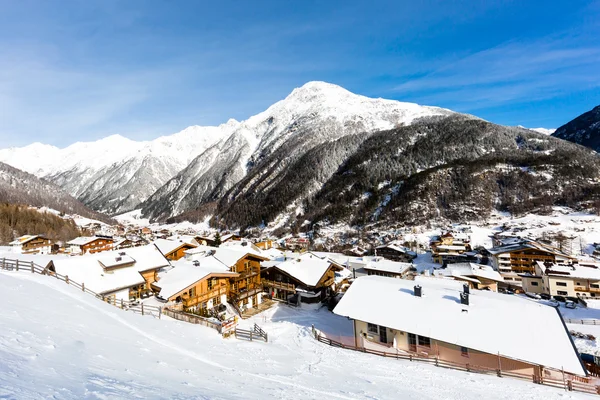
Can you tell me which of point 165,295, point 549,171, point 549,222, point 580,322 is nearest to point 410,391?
point 165,295

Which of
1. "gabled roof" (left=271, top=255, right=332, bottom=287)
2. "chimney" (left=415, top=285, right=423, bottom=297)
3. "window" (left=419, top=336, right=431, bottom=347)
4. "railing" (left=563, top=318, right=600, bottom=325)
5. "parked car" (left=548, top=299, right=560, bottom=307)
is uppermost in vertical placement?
"gabled roof" (left=271, top=255, right=332, bottom=287)

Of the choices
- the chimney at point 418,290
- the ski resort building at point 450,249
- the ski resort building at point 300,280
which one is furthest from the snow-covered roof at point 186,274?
the ski resort building at point 450,249

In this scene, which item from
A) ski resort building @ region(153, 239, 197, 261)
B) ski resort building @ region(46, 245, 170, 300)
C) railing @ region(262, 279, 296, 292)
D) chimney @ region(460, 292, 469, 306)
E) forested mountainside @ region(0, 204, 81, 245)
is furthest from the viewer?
forested mountainside @ region(0, 204, 81, 245)

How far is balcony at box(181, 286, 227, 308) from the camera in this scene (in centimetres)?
3052

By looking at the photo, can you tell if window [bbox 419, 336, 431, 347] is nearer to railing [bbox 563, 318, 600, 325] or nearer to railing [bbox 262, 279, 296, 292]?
railing [bbox 262, 279, 296, 292]

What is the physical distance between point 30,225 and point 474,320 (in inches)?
5471

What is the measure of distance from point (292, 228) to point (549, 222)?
98977 mm

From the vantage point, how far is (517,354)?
1844 centimetres

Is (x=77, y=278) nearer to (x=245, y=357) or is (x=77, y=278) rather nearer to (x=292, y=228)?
(x=245, y=357)

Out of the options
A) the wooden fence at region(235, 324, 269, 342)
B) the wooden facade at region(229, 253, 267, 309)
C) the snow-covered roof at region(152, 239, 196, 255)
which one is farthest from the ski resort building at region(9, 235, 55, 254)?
the wooden fence at region(235, 324, 269, 342)

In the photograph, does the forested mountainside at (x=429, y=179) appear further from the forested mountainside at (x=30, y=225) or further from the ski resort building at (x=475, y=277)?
the forested mountainside at (x=30, y=225)

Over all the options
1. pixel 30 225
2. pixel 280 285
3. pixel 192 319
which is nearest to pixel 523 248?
pixel 280 285

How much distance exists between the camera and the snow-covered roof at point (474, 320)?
61.2 feet

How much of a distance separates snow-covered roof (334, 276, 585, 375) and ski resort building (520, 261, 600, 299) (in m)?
38.2
